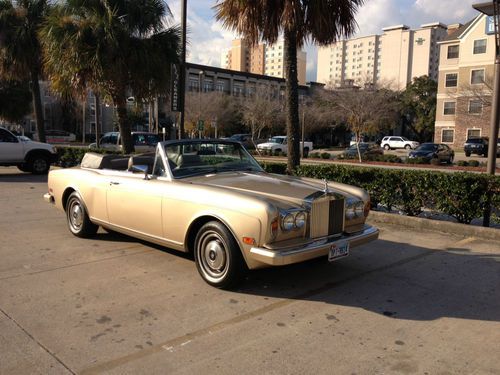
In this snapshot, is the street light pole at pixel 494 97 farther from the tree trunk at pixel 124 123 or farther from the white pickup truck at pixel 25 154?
the white pickup truck at pixel 25 154

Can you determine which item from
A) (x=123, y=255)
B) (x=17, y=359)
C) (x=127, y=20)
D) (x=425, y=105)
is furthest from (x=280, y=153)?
(x=425, y=105)

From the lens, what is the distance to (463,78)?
47656mm

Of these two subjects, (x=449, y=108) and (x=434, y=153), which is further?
(x=449, y=108)

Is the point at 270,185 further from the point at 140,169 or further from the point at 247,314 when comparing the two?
the point at 140,169

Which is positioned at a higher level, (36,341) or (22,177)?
(22,177)

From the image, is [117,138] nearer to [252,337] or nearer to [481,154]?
[481,154]

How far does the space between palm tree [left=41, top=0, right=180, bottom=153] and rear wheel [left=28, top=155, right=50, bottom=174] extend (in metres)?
3.01

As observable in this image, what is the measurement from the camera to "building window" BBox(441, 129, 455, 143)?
2003 inches

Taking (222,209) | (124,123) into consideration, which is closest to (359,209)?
(222,209)

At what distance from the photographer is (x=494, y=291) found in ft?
16.1

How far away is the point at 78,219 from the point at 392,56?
140112 mm

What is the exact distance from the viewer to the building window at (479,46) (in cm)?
4647

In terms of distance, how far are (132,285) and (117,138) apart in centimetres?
3093

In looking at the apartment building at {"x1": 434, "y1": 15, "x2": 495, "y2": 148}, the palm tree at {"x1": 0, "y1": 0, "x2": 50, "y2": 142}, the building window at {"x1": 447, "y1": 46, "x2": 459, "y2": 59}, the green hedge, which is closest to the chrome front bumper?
the green hedge
